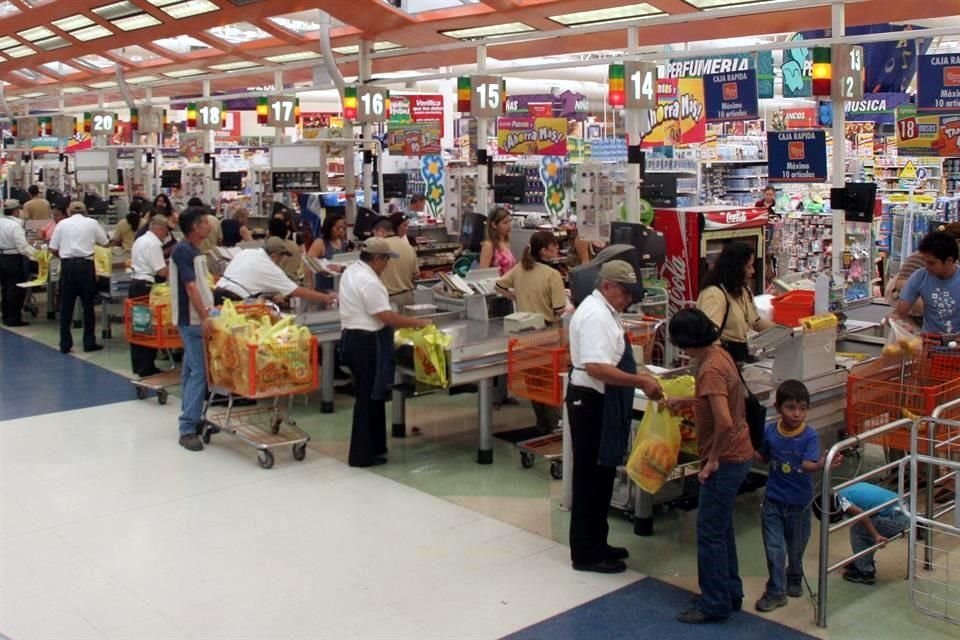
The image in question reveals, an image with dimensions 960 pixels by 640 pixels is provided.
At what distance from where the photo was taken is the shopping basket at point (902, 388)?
19.4 feet

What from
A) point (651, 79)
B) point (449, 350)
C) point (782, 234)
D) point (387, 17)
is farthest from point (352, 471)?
point (782, 234)

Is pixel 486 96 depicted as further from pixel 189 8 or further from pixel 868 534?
pixel 868 534

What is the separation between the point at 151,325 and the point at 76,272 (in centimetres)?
264

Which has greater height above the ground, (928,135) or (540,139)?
(540,139)

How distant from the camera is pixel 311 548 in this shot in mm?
5984

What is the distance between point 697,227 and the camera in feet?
27.7

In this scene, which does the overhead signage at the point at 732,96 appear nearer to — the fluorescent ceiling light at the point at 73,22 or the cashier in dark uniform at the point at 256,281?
the cashier in dark uniform at the point at 256,281

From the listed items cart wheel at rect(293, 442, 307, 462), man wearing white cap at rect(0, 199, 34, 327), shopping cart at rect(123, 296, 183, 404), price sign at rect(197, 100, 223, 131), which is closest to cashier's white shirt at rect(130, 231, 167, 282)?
shopping cart at rect(123, 296, 183, 404)

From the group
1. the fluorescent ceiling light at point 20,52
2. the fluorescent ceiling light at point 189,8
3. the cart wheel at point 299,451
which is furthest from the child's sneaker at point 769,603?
the fluorescent ceiling light at point 20,52

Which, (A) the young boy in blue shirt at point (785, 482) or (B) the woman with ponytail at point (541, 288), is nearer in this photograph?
(A) the young boy in blue shirt at point (785, 482)

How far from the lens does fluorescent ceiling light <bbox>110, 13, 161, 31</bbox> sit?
13188 millimetres

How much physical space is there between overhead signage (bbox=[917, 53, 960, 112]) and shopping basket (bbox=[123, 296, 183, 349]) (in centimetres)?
676

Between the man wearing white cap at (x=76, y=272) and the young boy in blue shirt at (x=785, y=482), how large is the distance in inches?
339

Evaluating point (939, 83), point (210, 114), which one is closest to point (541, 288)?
point (939, 83)
